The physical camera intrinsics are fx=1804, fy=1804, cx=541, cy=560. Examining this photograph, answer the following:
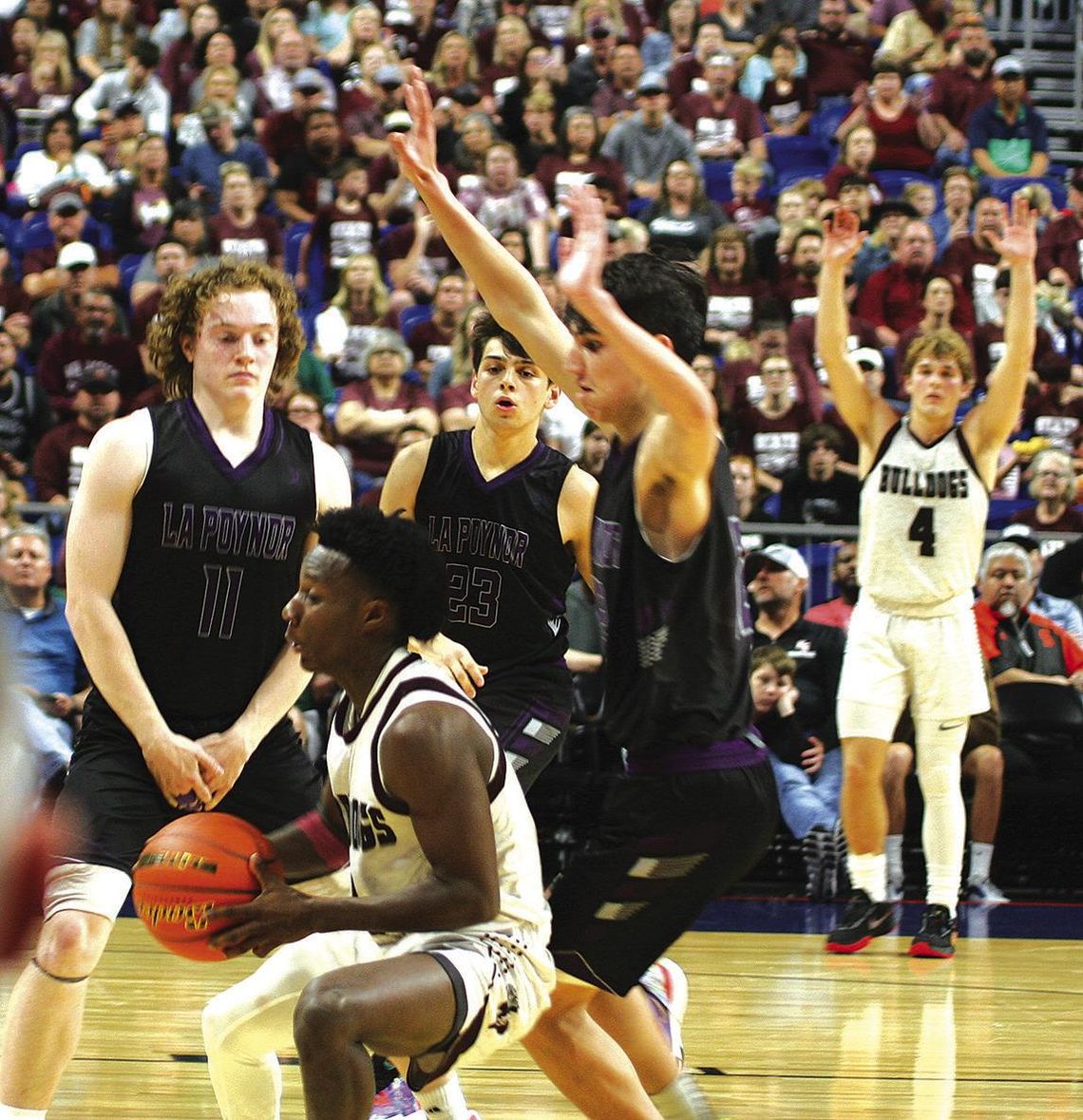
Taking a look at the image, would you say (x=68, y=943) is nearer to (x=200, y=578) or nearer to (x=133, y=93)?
(x=200, y=578)

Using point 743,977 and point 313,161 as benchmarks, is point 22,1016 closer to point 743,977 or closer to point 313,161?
point 743,977

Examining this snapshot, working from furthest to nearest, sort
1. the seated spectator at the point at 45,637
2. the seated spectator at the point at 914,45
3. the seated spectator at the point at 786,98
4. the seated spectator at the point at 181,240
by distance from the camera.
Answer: the seated spectator at the point at 914,45, the seated spectator at the point at 786,98, the seated spectator at the point at 181,240, the seated spectator at the point at 45,637

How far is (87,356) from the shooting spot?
10.9m

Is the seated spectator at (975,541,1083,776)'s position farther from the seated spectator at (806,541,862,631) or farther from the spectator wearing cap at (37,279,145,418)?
the spectator wearing cap at (37,279,145,418)

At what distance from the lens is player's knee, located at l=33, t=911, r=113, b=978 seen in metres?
Answer: 3.64

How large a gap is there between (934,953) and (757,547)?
2932 millimetres

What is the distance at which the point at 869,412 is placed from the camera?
7.30 meters

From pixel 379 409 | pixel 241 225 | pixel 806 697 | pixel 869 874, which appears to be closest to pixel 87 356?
pixel 241 225

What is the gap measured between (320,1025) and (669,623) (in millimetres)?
996

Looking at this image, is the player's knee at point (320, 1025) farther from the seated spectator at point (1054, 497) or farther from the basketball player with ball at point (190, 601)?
the seated spectator at point (1054, 497)

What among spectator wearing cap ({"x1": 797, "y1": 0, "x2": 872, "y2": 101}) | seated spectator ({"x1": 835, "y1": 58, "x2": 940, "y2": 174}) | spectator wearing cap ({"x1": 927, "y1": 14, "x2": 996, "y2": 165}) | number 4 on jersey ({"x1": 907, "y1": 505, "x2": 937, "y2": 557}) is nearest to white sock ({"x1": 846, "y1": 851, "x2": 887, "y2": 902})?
number 4 on jersey ({"x1": 907, "y1": 505, "x2": 937, "y2": 557})

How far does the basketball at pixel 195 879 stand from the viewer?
3.23 meters

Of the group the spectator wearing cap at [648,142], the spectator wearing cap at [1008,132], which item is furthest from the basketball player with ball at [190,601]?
the spectator wearing cap at [1008,132]

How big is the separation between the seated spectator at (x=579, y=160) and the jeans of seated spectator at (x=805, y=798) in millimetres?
5999
